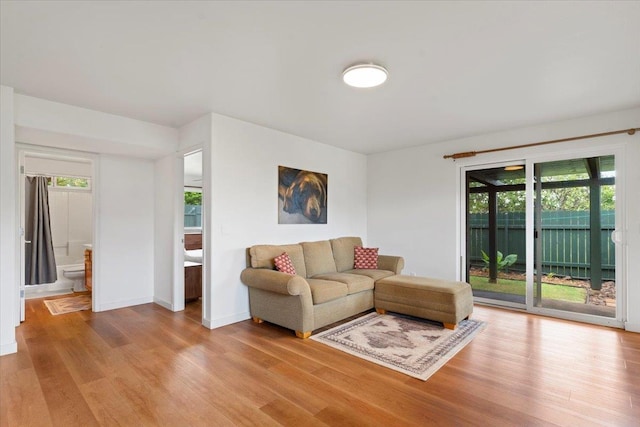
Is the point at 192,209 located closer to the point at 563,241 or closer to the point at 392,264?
the point at 392,264

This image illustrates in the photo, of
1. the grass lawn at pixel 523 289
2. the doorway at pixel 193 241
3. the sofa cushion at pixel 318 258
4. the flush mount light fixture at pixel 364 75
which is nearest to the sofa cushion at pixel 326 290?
the sofa cushion at pixel 318 258

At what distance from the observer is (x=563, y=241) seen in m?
4.09

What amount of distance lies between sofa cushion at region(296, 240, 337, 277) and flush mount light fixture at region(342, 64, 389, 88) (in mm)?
2372

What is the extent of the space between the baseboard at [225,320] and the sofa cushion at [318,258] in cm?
96

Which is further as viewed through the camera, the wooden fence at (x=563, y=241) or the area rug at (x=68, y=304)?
the area rug at (x=68, y=304)

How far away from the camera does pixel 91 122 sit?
355 centimetres

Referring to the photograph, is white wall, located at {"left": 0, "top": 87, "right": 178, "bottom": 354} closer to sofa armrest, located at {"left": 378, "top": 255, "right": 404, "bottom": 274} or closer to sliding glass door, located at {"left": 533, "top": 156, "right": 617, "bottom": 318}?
sofa armrest, located at {"left": 378, "top": 255, "right": 404, "bottom": 274}

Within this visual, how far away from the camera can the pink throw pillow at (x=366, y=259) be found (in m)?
4.90

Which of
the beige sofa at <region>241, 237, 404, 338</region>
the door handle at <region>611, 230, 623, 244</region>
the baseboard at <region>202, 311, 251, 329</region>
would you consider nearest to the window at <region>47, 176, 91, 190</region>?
the baseboard at <region>202, 311, 251, 329</region>

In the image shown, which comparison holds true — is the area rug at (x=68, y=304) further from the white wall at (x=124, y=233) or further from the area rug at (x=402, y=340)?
the area rug at (x=402, y=340)

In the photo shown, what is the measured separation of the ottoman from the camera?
3.57m

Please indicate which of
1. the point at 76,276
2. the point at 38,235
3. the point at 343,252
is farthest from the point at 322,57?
the point at 38,235

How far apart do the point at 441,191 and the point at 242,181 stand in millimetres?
3012

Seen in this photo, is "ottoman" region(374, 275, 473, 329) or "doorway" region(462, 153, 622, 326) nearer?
"ottoman" region(374, 275, 473, 329)
